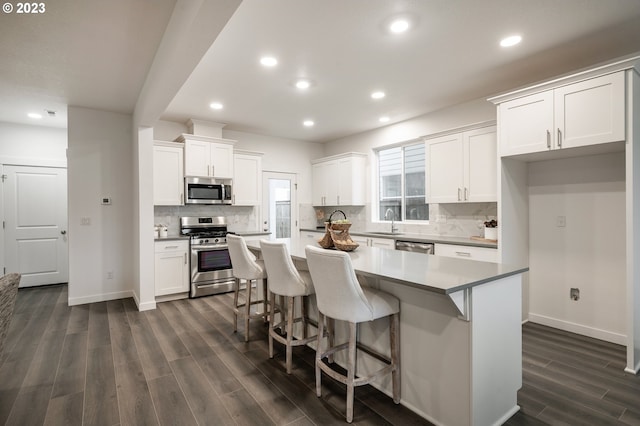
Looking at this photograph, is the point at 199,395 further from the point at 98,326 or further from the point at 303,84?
the point at 303,84

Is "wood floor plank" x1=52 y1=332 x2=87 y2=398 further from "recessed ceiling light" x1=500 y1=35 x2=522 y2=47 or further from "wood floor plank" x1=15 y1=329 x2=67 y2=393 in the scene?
"recessed ceiling light" x1=500 y1=35 x2=522 y2=47

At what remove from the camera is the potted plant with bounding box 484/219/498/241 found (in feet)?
12.0

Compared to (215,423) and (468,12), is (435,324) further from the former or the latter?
(468,12)

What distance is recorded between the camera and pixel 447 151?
4.14 metres

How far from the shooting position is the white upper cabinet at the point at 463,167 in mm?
3715

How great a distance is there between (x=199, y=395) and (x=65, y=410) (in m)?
0.82

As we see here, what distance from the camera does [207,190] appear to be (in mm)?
5000

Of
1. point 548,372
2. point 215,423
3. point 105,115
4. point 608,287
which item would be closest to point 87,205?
point 105,115

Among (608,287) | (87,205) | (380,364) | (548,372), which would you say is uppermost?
(87,205)

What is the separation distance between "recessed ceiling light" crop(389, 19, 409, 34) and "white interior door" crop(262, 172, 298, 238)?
393 centimetres

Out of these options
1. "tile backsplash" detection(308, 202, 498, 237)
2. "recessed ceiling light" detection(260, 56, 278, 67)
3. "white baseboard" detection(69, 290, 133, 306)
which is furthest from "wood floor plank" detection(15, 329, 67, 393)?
"tile backsplash" detection(308, 202, 498, 237)

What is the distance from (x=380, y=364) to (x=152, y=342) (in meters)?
2.24

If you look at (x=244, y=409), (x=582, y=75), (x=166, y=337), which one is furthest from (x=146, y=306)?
(x=582, y=75)

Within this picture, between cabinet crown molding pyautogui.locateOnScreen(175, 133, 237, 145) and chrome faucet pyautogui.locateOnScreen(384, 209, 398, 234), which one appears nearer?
cabinet crown molding pyautogui.locateOnScreen(175, 133, 237, 145)
